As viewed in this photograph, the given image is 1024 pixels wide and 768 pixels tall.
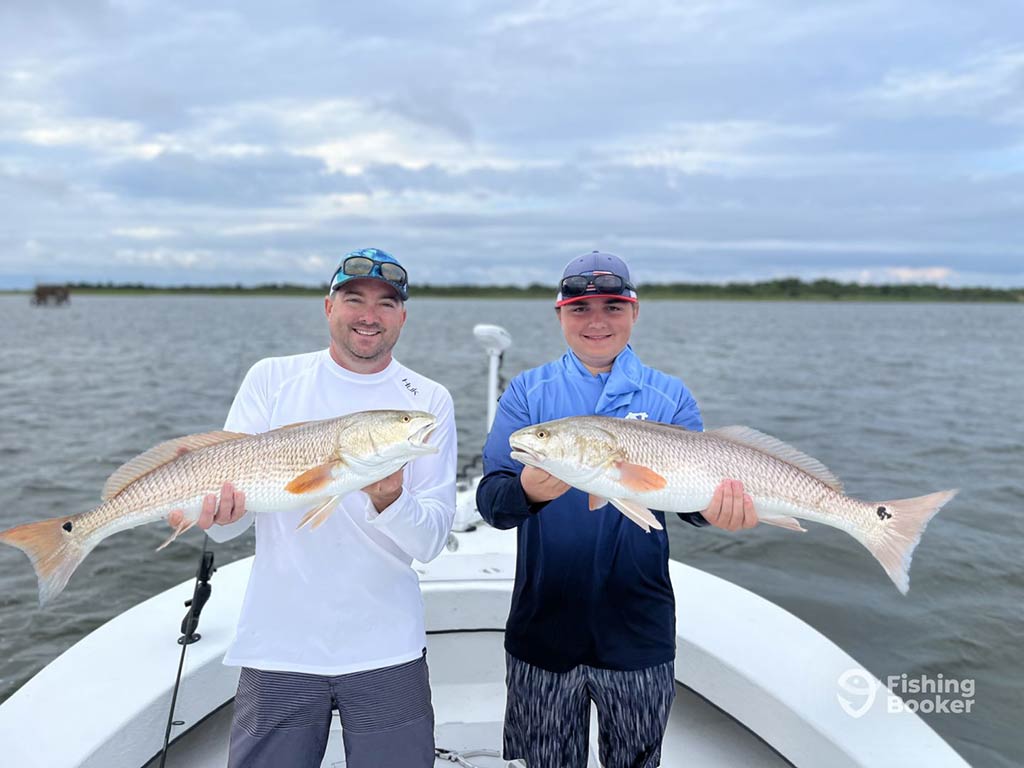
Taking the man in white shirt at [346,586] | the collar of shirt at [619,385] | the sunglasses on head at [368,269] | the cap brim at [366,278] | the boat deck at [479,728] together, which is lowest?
the boat deck at [479,728]

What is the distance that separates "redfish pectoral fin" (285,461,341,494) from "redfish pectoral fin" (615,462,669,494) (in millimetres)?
1155

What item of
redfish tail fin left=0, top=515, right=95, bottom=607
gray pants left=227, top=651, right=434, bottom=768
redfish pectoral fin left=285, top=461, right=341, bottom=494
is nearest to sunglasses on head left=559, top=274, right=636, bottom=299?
redfish pectoral fin left=285, top=461, right=341, bottom=494

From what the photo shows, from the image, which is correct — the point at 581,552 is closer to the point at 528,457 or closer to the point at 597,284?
the point at 528,457

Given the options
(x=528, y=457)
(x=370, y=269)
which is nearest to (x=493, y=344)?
(x=370, y=269)

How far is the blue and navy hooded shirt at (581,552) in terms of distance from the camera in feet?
9.86

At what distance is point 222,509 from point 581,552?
4.96 feet

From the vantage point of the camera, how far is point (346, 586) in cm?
300

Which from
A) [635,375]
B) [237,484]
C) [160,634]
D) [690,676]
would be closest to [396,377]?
[237,484]

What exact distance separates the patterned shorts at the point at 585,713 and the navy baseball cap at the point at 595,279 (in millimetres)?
1584

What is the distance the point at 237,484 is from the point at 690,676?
9.29ft

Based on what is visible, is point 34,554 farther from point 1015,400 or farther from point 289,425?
point 1015,400

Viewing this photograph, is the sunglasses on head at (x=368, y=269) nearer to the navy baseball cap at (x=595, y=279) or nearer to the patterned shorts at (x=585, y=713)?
the navy baseball cap at (x=595, y=279)

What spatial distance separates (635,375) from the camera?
320cm

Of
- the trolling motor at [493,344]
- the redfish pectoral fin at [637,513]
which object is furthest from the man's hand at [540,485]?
the trolling motor at [493,344]
